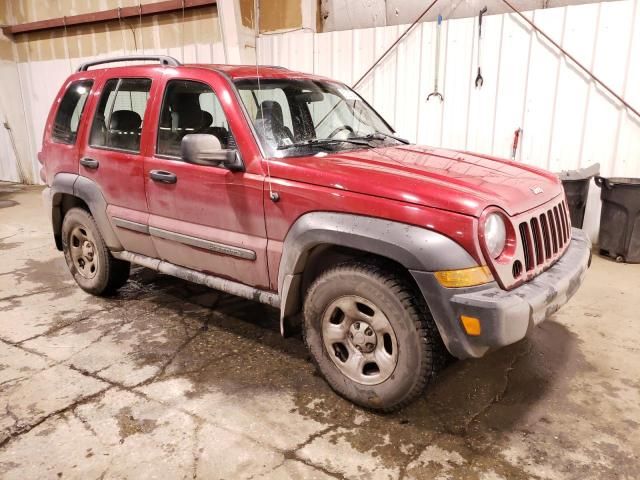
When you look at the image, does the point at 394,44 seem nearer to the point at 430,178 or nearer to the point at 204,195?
the point at 204,195

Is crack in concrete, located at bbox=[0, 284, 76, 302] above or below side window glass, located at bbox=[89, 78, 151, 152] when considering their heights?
below

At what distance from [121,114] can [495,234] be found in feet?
9.37

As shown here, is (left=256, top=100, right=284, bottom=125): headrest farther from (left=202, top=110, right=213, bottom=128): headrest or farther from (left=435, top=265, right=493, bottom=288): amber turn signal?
(left=435, top=265, right=493, bottom=288): amber turn signal

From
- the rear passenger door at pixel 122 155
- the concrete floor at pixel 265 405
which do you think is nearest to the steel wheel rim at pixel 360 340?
the concrete floor at pixel 265 405

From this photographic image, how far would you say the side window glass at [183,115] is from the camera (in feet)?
10.7

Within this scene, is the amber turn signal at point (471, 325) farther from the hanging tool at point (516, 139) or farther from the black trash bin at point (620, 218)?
the hanging tool at point (516, 139)

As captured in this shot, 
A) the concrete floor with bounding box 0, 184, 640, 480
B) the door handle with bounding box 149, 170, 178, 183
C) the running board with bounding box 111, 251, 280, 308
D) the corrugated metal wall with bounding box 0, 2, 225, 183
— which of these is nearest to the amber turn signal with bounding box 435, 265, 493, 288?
the concrete floor with bounding box 0, 184, 640, 480

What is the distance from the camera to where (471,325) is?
2184mm

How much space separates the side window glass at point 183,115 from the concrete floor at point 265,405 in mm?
1377

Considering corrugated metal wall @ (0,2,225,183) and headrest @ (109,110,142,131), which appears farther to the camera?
corrugated metal wall @ (0,2,225,183)

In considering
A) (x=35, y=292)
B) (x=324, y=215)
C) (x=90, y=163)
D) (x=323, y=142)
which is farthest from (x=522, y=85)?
(x=35, y=292)

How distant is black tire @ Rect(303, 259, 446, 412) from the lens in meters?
2.38

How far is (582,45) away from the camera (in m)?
5.25

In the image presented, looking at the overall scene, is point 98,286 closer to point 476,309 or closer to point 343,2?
point 476,309
